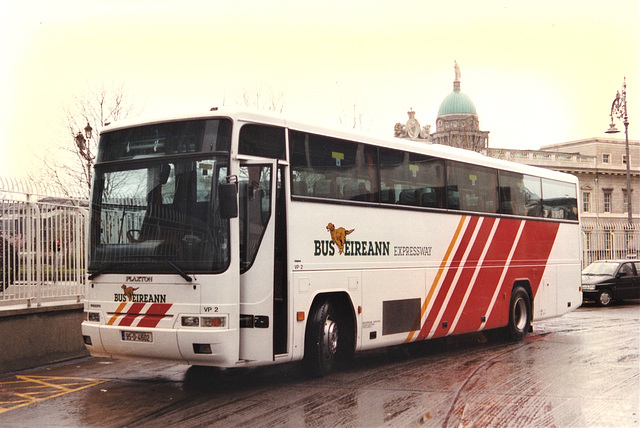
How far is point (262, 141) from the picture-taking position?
973 cm

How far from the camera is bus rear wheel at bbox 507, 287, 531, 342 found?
15250 millimetres

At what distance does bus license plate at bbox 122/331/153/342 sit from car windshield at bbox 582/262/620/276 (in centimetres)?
2074

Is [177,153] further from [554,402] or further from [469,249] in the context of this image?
[469,249]

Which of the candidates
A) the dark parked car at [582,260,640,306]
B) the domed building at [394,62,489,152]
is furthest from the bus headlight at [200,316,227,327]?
the domed building at [394,62,489,152]

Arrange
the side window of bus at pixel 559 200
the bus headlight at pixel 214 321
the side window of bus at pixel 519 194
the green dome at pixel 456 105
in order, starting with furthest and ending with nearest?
the green dome at pixel 456 105
the side window of bus at pixel 559 200
the side window of bus at pixel 519 194
the bus headlight at pixel 214 321

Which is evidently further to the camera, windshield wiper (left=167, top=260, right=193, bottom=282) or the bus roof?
the bus roof

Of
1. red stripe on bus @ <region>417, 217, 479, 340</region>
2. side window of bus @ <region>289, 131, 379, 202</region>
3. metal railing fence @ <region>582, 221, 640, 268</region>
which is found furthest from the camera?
metal railing fence @ <region>582, 221, 640, 268</region>

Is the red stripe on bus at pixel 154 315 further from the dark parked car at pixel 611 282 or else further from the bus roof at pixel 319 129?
the dark parked car at pixel 611 282

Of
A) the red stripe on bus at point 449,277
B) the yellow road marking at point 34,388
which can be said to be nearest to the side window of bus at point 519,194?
the red stripe on bus at point 449,277

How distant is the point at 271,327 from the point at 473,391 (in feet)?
8.67

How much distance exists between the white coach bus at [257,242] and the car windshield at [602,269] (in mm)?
15380

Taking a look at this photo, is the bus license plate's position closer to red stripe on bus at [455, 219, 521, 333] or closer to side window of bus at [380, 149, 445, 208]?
side window of bus at [380, 149, 445, 208]

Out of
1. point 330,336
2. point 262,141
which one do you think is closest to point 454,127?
point 330,336

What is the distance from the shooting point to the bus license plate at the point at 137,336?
9.23 meters
